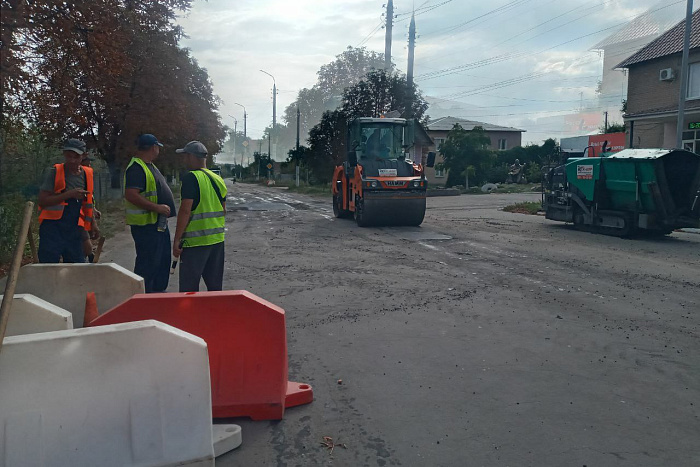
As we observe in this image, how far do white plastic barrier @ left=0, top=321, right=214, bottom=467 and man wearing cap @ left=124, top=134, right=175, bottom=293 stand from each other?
2873 mm

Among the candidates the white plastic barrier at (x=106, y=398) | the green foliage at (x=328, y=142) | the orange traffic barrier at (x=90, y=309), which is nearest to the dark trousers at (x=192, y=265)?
the orange traffic barrier at (x=90, y=309)

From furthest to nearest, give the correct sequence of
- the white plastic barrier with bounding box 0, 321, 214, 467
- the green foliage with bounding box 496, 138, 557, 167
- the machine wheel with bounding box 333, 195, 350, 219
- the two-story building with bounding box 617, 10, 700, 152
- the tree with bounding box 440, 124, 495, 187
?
the green foliage with bounding box 496, 138, 557, 167 → the tree with bounding box 440, 124, 495, 187 → the two-story building with bounding box 617, 10, 700, 152 → the machine wheel with bounding box 333, 195, 350, 219 → the white plastic barrier with bounding box 0, 321, 214, 467

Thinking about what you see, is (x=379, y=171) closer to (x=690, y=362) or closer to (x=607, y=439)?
(x=690, y=362)

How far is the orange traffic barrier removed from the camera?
4707 mm

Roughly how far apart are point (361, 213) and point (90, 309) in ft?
39.8

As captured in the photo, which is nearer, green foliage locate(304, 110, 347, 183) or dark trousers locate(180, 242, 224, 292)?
dark trousers locate(180, 242, 224, 292)

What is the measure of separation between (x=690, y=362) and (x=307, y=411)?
10.8 feet

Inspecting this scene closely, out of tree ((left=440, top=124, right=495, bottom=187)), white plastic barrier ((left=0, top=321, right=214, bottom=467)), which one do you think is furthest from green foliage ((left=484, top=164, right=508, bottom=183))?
white plastic barrier ((left=0, top=321, right=214, bottom=467))

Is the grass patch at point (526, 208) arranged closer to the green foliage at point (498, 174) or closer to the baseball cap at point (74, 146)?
the baseball cap at point (74, 146)

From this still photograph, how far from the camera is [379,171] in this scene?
1686 cm

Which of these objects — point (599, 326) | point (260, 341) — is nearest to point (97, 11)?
point (260, 341)

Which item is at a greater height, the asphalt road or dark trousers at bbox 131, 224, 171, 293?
dark trousers at bbox 131, 224, 171, 293

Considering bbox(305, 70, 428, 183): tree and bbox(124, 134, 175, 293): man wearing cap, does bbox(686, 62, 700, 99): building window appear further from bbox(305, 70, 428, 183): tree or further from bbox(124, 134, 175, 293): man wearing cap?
bbox(124, 134, 175, 293): man wearing cap

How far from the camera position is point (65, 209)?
6.30 metres
